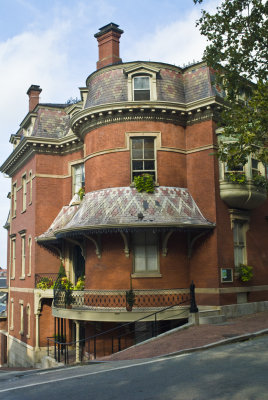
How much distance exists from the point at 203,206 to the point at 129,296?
5.20 metres

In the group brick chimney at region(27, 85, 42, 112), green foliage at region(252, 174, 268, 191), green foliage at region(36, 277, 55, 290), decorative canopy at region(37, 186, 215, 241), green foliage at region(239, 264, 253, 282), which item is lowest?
green foliage at region(36, 277, 55, 290)

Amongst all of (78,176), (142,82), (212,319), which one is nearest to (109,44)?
(142,82)

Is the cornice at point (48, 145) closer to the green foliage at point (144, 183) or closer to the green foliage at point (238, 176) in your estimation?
the green foliage at point (144, 183)

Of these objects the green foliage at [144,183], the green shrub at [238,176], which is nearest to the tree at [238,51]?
the green shrub at [238,176]

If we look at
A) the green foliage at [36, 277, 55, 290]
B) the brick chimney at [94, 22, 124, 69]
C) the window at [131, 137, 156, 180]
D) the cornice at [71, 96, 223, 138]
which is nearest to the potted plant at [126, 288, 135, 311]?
the window at [131, 137, 156, 180]

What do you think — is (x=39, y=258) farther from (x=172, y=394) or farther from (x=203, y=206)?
(x=172, y=394)

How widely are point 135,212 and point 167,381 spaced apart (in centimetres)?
1056

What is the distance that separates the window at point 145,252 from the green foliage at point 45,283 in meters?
6.74

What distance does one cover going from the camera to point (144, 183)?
19.8 meters

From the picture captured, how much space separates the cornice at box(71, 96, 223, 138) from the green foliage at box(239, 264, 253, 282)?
681 centimetres

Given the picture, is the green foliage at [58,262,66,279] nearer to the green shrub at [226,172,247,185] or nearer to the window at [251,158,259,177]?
the green shrub at [226,172,247,185]

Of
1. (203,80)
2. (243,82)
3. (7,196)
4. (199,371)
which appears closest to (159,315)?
(199,371)

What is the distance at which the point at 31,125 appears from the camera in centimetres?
2767

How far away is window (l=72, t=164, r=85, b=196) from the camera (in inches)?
987
